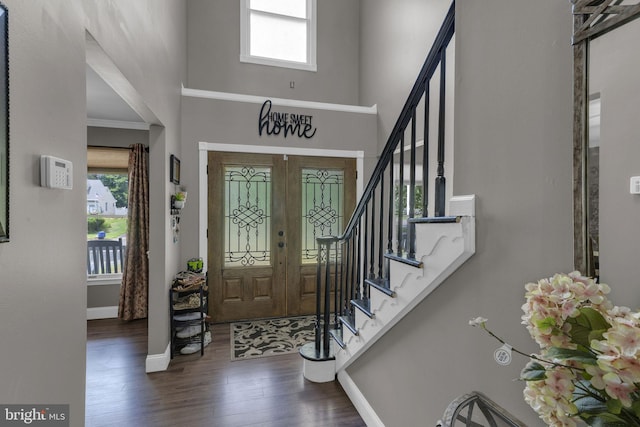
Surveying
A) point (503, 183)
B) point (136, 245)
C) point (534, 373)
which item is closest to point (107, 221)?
point (136, 245)

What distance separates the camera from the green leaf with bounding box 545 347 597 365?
0.64 meters

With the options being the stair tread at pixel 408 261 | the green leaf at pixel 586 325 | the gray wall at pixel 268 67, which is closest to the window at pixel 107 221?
the gray wall at pixel 268 67

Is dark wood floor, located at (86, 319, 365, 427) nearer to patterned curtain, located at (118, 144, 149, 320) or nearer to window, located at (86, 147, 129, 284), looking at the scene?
patterned curtain, located at (118, 144, 149, 320)

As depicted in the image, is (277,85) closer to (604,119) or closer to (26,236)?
(26,236)

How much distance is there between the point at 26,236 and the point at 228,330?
123 inches

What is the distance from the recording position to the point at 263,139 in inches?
167

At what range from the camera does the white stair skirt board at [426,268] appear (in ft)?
4.27

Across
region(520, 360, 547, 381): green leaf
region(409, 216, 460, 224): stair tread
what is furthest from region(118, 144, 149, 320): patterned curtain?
region(520, 360, 547, 381): green leaf

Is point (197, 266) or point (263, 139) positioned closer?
point (197, 266)

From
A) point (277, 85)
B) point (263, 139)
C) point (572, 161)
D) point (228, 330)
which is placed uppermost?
point (277, 85)

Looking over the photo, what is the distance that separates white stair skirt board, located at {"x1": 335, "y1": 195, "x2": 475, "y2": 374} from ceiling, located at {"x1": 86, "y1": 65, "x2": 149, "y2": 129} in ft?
8.75

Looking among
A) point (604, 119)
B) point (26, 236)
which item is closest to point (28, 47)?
point (26, 236)

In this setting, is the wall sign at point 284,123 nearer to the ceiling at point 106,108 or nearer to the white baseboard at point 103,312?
the ceiling at point 106,108

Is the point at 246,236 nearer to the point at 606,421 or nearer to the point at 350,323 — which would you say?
the point at 350,323
